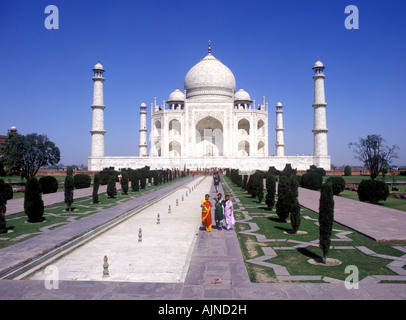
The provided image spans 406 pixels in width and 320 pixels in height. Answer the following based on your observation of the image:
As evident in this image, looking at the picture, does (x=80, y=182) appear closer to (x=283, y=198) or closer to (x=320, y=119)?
(x=283, y=198)

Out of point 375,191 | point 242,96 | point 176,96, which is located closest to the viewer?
point 375,191

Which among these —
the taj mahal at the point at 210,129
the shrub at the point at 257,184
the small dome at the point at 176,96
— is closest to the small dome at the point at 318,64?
the taj mahal at the point at 210,129

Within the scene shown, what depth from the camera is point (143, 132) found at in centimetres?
5225

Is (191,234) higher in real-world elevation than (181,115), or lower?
lower

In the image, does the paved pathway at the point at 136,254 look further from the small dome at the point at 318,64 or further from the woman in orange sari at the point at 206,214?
the small dome at the point at 318,64

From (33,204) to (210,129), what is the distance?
4391cm

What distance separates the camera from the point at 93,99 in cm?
4359

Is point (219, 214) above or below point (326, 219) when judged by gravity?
below

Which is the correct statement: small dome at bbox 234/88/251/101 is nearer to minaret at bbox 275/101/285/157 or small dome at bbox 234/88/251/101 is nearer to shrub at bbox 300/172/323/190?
minaret at bbox 275/101/285/157

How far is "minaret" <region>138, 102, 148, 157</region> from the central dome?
7286 mm

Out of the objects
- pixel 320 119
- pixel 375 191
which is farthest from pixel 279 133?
pixel 375 191
